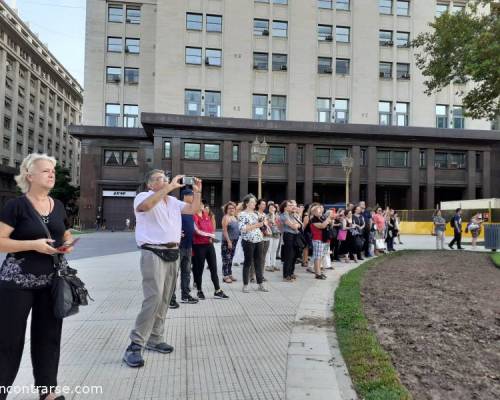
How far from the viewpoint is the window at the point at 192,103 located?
1411 inches

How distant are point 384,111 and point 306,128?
8933mm

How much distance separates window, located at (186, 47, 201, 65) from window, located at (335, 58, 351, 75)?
12.9 meters

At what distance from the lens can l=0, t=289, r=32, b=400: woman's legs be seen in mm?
2836

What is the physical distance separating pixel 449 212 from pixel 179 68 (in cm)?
2526

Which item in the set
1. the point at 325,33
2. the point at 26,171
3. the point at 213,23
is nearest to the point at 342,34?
the point at 325,33

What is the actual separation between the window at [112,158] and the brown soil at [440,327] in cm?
3152

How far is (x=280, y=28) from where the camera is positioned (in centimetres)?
3731

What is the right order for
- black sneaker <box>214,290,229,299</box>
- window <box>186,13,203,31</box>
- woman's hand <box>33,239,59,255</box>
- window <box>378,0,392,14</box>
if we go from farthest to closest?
window <box>378,0,392,14</box> → window <box>186,13,203,31</box> → black sneaker <box>214,290,229,299</box> → woman's hand <box>33,239,59,255</box>

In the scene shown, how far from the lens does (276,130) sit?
1371 inches

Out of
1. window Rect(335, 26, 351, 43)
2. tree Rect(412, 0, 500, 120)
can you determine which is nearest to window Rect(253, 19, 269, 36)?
window Rect(335, 26, 351, 43)

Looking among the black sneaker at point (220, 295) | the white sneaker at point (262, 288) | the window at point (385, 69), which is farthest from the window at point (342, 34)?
the black sneaker at point (220, 295)

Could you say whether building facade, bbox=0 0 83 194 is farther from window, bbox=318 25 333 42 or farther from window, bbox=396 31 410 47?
window, bbox=396 31 410 47

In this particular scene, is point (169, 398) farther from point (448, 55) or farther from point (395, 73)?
point (395, 73)

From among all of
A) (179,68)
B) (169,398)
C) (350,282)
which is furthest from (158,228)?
(179,68)
